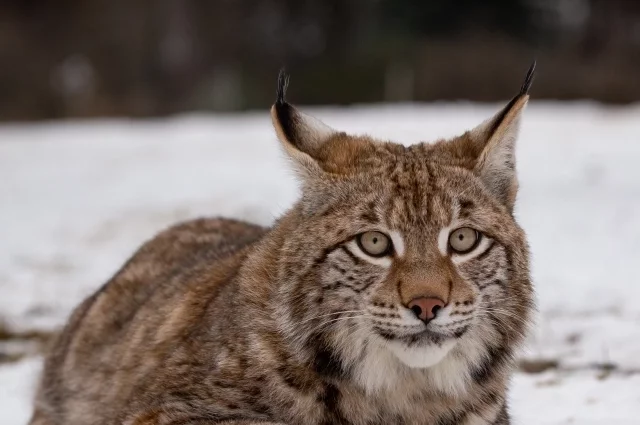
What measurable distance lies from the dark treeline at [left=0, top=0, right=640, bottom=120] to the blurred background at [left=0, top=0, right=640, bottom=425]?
0.14ft

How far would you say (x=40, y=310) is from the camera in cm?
762

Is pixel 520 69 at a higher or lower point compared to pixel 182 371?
higher

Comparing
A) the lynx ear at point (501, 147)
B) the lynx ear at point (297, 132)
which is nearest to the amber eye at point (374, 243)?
the lynx ear at point (297, 132)

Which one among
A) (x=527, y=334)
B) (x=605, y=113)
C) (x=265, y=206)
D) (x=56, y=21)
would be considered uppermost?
(x=56, y=21)

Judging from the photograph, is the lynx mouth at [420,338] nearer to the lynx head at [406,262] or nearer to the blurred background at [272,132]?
the lynx head at [406,262]

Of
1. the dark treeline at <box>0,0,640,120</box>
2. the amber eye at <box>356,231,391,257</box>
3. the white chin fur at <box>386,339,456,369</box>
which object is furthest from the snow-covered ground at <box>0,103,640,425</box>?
the dark treeline at <box>0,0,640,120</box>

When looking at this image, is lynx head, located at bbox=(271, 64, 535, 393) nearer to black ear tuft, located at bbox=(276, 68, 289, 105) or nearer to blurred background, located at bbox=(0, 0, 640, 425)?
black ear tuft, located at bbox=(276, 68, 289, 105)

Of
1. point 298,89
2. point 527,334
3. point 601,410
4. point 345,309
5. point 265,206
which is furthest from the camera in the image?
point 298,89

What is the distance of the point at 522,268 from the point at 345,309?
67cm

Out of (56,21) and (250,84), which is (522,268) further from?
(56,21)

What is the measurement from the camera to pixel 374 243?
11.7ft

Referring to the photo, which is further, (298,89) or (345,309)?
(298,89)

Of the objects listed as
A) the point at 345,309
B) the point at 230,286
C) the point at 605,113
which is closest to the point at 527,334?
the point at 345,309

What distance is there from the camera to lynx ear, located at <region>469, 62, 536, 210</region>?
381 cm
